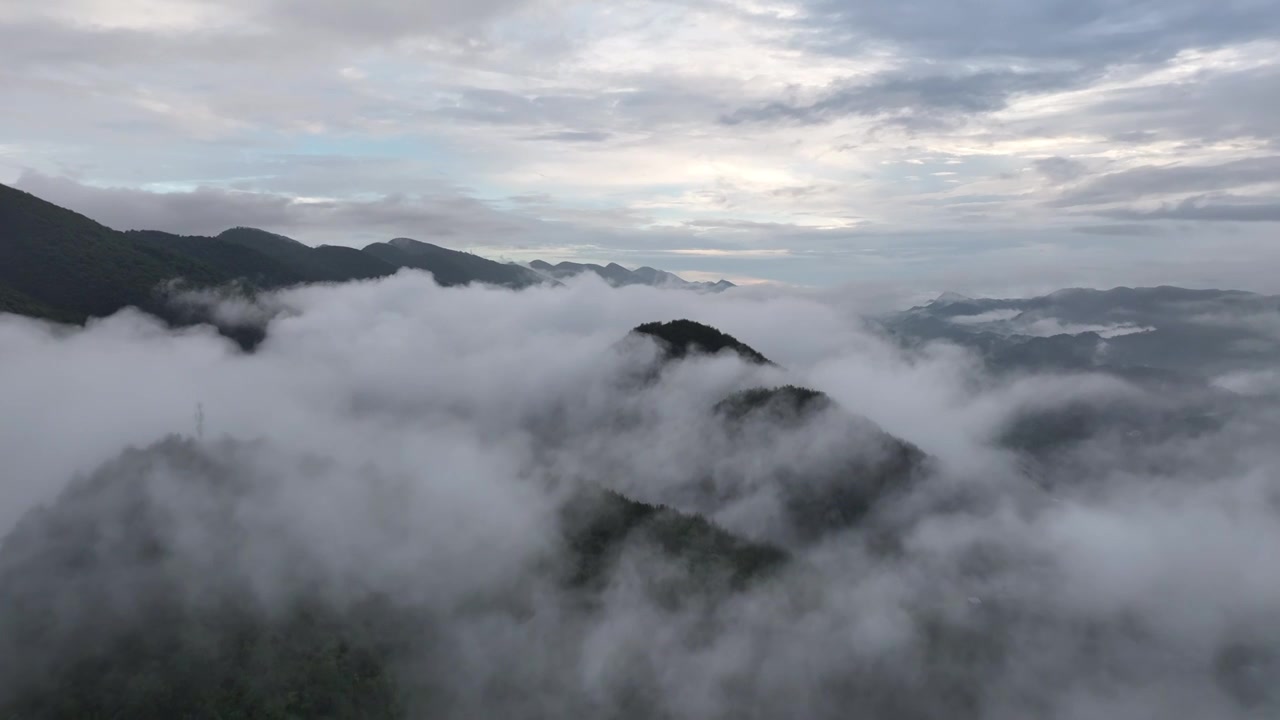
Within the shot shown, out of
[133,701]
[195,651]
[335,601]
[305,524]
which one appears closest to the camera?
[133,701]


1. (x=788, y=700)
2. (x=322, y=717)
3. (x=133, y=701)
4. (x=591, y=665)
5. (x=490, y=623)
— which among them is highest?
(x=133, y=701)

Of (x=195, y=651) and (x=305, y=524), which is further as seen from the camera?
(x=305, y=524)

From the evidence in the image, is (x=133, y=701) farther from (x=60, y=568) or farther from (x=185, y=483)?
(x=185, y=483)

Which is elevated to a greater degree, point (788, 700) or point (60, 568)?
point (60, 568)

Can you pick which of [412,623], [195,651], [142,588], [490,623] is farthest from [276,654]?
[490,623]

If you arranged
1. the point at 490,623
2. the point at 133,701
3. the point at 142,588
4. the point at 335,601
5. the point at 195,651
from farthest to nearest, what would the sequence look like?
the point at 490,623 < the point at 335,601 < the point at 142,588 < the point at 195,651 < the point at 133,701

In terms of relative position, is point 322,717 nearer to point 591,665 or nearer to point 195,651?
point 195,651

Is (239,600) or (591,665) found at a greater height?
(239,600)

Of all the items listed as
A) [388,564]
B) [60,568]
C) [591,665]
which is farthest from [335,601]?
[591,665]

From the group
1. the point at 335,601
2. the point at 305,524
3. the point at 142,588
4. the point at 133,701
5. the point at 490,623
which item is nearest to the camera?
the point at 133,701
